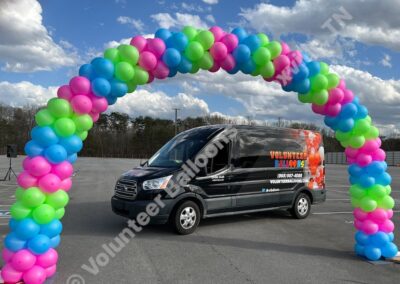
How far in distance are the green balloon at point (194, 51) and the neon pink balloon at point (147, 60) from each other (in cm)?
53

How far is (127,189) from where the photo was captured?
8.48 m

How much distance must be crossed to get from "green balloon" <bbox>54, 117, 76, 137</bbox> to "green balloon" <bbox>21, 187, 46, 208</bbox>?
0.80m

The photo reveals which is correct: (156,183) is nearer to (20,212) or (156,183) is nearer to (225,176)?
(225,176)

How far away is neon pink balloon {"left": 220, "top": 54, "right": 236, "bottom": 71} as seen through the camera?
6246 mm

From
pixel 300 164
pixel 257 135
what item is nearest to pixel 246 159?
pixel 257 135

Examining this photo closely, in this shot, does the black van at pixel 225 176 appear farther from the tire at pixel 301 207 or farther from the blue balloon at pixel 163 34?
the blue balloon at pixel 163 34

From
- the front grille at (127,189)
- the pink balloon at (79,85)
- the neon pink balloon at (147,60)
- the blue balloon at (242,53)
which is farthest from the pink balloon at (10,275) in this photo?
the blue balloon at (242,53)

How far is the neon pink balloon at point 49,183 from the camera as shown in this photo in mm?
5168

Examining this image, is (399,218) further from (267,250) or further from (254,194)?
(267,250)

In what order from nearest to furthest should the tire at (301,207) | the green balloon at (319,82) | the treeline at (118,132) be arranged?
the green balloon at (319,82)
the tire at (301,207)
the treeline at (118,132)

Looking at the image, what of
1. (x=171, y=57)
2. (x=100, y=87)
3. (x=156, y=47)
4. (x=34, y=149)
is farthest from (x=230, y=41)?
(x=34, y=149)

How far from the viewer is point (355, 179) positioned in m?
7.10

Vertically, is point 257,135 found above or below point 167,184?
above

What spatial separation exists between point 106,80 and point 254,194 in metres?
5.21
